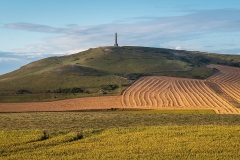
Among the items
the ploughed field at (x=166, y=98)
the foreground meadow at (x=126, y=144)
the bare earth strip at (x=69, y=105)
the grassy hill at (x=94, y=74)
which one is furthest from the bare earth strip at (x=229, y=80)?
the foreground meadow at (x=126, y=144)

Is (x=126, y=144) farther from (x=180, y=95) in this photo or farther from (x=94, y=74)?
(x=94, y=74)

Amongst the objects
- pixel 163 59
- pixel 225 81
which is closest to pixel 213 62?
pixel 163 59

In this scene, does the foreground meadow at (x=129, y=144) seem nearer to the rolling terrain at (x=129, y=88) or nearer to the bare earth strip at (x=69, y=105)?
the rolling terrain at (x=129, y=88)

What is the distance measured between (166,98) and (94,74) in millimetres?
37933

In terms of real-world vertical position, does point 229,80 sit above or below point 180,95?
above

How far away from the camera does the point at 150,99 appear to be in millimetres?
72312

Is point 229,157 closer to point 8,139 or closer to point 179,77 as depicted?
point 8,139

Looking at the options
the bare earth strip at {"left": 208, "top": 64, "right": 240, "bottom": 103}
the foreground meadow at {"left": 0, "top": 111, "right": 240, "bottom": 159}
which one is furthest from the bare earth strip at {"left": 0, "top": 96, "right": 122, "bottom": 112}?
the foreground meadow at {"left": 0, "top": 111, "right": 240, "bottom": 159}

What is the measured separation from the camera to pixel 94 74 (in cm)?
10556

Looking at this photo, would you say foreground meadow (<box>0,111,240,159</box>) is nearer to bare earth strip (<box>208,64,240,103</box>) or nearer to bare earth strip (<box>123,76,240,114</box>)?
bare earth strip (<box>123,76,240,114</box>)

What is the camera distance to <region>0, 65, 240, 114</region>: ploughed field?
63938mm

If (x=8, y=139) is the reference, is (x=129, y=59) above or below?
Result: above

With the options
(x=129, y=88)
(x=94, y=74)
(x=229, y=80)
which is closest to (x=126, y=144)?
(x=129, y=88)

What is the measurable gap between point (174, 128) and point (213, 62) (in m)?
133
